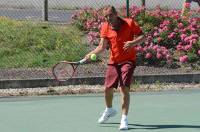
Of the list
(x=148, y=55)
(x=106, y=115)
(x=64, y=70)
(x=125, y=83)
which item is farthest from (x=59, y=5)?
(x=125, y=83)

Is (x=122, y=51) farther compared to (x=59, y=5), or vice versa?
(x=59, y=5)

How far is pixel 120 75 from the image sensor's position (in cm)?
830

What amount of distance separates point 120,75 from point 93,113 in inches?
44.9

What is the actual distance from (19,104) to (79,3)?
49.2 feet

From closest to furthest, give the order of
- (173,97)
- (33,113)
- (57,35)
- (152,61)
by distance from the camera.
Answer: (33,113) → (173,97) → (152,61) → (57,35)

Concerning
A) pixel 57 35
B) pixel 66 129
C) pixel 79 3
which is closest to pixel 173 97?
pixel 66 129

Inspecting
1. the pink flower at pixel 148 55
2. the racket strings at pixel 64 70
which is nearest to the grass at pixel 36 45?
the pink flower at pixel 148 55

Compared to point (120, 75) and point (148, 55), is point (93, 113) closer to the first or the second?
point (120, 75)

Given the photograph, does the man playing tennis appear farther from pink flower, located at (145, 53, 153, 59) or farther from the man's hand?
pink flower, located at (145, 53, 153, 59)

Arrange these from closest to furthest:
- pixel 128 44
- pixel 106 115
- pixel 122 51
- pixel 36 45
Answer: pixel 128 44
pixel 122 51
pixel 106 115
pixel 36 45

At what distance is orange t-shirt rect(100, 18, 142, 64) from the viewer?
815 cm

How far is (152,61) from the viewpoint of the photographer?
12789 millimetres

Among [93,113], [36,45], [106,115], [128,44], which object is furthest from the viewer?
[36,45]

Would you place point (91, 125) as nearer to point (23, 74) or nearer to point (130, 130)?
point (130, 130)
